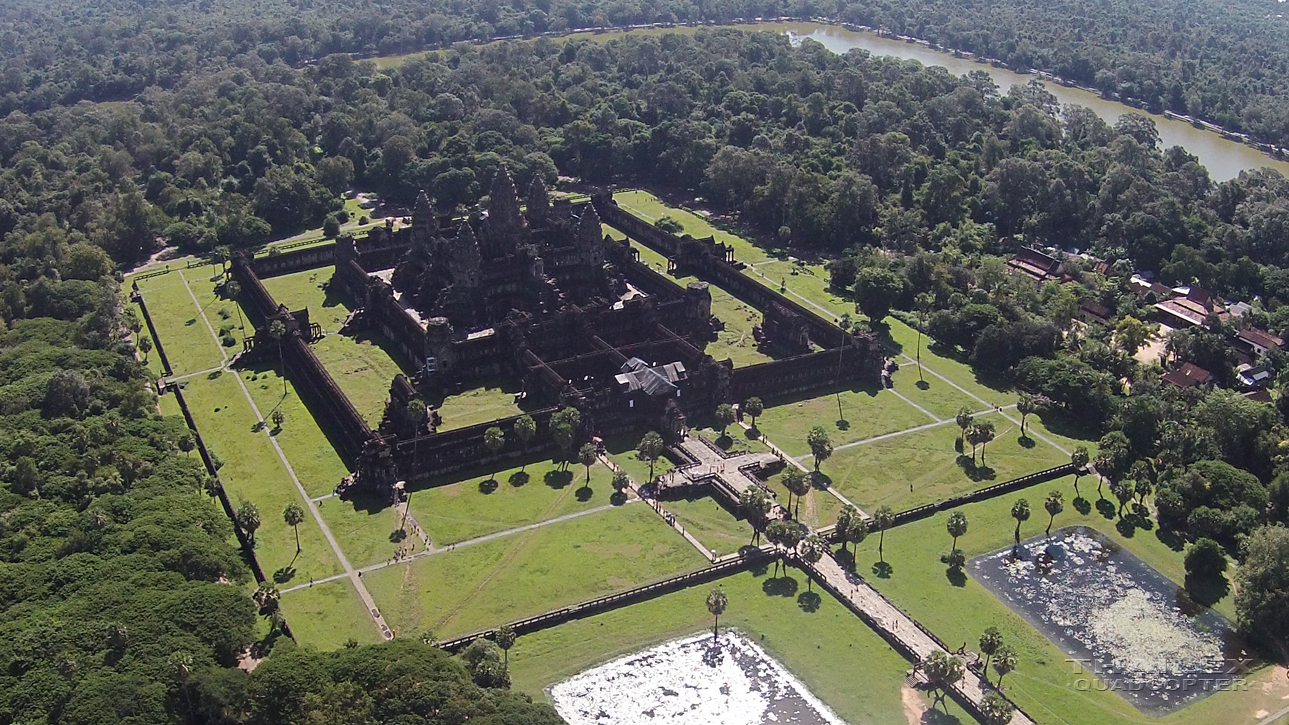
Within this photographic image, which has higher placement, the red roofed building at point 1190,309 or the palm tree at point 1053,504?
the palm tree at point 1053,504

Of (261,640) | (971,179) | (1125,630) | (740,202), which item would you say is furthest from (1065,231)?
(261,640)

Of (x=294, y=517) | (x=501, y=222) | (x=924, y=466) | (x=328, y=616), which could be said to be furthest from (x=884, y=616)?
(x=501, y=222)

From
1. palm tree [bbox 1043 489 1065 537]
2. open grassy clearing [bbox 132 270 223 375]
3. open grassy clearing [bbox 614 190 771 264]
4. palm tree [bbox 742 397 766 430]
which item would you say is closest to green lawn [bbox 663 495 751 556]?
palm tree [bbox 742 397 766 430]

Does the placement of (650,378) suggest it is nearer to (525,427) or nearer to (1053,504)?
(525,427)

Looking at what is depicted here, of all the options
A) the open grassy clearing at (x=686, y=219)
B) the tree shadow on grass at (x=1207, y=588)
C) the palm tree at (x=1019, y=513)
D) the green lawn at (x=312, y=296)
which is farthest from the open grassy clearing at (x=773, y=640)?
the open grassy clearing at (x=686, y=219)

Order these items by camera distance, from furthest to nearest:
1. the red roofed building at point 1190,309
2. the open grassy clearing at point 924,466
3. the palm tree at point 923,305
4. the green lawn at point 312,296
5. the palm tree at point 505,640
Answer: the red roofed building at point 1190,309, the palm tree at point 923,305, the green lawn at point 312,296, the open grassy clearing at point 924,466, the palm tree at point 505,640

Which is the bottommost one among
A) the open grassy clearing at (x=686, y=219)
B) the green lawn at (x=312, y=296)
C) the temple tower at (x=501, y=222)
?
the open grassy clearing at (x=686, y=219)

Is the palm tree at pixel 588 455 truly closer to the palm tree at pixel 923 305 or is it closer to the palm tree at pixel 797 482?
the palm tree at pixel 797 482
